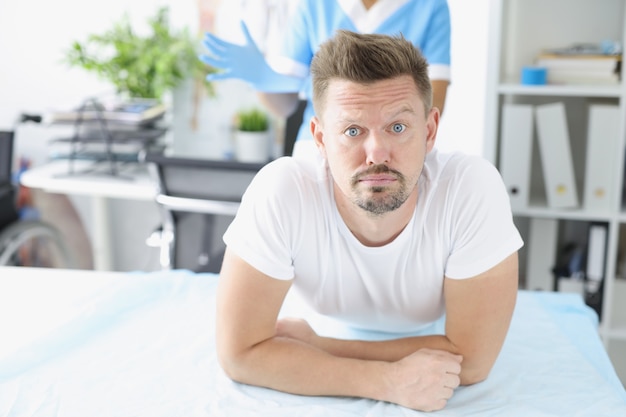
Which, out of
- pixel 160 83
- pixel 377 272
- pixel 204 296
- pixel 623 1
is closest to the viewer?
pixel 377 272

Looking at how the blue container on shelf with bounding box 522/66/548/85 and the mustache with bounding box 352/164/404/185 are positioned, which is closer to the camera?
the mustache with bounding box 352/164/404/185

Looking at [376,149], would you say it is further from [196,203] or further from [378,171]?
[196,203]

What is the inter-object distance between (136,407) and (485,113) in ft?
4.63

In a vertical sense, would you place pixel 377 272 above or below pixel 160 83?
below

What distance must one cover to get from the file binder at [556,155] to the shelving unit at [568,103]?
0.02 m

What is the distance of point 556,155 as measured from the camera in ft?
7.29

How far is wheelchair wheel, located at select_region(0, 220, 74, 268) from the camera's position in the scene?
2.40 meters

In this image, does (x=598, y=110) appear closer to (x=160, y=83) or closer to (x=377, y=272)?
(x=377, y=272)

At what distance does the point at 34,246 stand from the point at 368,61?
2.29 meters

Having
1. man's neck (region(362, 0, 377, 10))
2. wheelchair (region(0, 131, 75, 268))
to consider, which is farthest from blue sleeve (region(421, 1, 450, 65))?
wheelchair (region(0, 131, 75, 268))

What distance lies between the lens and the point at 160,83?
8.98 ft

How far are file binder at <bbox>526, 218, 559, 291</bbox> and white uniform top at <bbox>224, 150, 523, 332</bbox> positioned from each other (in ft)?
3.81

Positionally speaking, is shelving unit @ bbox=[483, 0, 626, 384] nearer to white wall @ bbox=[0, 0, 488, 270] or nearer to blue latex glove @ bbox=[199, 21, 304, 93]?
blue latex glove @ bbox=[199, 21, 304, 93]

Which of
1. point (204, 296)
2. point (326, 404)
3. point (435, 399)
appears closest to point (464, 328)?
point (435, 399)
